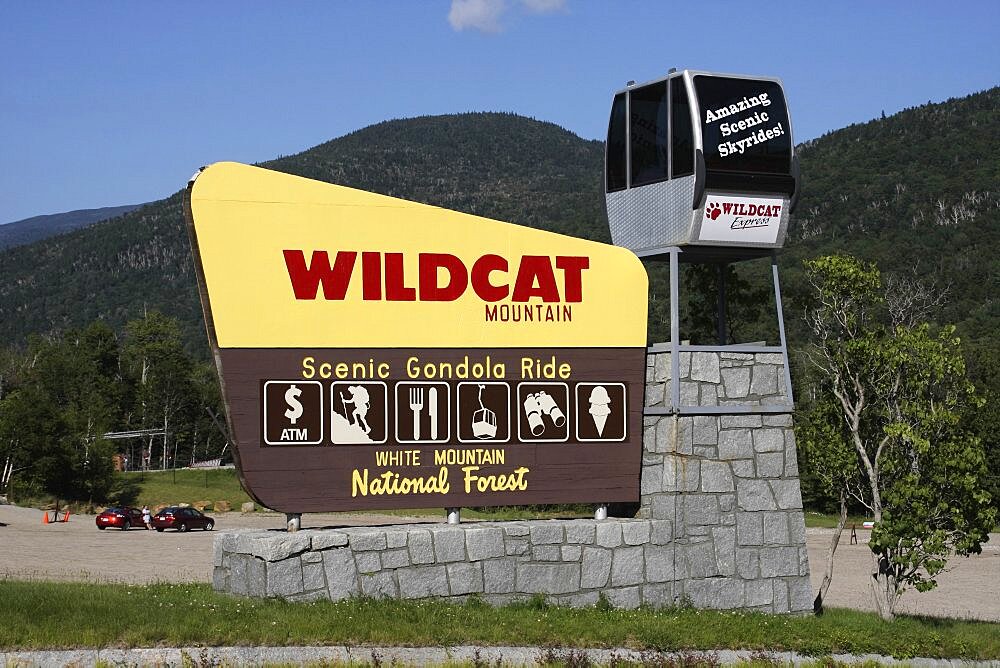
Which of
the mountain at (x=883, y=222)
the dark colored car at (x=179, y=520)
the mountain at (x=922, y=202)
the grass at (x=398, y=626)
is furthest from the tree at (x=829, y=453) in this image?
the mountain at (x=922, y=202)

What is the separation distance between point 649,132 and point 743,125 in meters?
1.56

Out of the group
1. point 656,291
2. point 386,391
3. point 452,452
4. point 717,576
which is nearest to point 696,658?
point 717,576

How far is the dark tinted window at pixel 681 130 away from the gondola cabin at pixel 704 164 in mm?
16

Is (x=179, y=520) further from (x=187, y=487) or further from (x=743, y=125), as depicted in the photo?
(x=743, y=125)

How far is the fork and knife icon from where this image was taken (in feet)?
59.6

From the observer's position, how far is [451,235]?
18.5m

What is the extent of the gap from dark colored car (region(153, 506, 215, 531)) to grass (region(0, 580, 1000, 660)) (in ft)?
110

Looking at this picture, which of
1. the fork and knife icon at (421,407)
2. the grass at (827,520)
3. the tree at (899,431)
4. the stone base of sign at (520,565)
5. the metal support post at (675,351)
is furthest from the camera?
the grass at (827,520)

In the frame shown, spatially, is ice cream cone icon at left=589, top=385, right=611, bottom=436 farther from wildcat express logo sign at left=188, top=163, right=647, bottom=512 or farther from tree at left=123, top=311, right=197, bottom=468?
tree at left=123, top=311, right=197, bottom=468

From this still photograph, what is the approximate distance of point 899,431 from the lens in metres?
20.8

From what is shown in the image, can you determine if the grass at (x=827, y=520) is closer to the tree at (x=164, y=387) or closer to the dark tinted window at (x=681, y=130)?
the dark tinted window at (x=681, y=130)

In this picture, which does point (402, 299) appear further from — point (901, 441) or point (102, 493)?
point (102, 493)

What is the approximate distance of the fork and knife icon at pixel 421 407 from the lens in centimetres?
1817

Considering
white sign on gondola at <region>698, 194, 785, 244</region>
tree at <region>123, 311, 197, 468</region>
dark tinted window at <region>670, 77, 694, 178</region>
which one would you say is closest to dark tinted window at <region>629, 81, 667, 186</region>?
dark tinted window at <region>670, 77, 694, 178</region>
